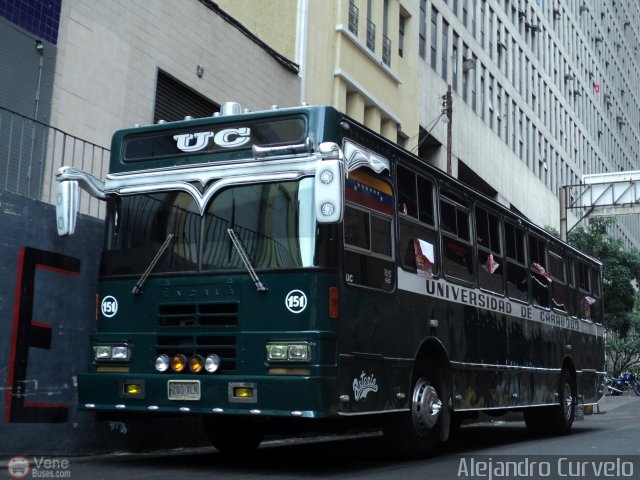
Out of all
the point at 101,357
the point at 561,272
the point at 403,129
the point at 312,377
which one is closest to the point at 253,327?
the point at 312,377

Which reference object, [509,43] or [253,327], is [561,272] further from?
[509,43]

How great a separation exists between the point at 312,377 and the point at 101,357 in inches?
93.0

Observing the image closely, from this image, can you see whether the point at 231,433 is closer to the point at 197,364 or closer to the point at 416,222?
the point at 197,364

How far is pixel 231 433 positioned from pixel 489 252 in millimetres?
4202

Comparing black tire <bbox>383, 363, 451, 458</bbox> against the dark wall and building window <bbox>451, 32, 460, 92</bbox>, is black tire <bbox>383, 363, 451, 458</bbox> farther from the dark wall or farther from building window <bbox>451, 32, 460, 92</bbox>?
building window <bbox>451, 32, 460, 92</bbox>

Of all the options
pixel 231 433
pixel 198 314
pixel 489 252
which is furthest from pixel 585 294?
pixel 198 314

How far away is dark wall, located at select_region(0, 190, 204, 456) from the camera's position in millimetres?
9516

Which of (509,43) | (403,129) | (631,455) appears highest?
(509,43)

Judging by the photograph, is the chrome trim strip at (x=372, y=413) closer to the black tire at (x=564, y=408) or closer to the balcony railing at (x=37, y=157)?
the balcony railing at (x=37, y=157)

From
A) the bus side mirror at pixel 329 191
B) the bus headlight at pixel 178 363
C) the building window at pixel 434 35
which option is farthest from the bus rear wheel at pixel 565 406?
the building window at pixel 434 35

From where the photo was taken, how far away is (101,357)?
9305 mm

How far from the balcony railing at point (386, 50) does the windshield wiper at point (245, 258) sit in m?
17.5

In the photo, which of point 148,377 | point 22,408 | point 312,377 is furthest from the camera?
point 22,408

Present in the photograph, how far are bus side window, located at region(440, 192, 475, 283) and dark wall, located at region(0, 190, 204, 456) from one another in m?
4.05
